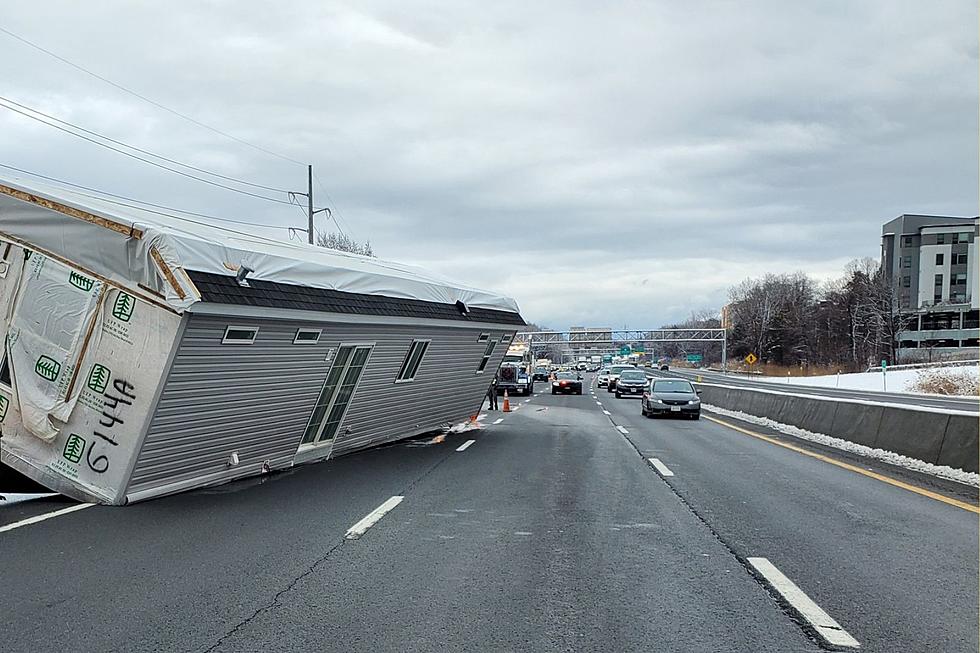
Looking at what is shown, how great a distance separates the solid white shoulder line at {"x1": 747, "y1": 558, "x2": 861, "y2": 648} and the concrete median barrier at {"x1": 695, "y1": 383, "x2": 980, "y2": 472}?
6852 millimetres

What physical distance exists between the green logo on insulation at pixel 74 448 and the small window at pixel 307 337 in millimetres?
3120

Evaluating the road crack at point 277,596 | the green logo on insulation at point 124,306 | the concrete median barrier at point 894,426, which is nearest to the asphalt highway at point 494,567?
the road crack at point 277,596

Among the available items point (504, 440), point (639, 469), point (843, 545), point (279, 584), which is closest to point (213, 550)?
point (279, 584)

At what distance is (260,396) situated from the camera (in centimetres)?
1095

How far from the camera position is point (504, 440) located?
18.4m

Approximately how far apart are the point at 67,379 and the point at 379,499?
4.05 meters

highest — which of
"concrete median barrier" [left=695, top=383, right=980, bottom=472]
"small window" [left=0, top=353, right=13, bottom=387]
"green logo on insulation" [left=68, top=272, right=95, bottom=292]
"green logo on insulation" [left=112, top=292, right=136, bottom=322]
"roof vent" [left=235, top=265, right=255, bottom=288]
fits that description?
"roof vent" [left=235, top=265, right=255, bottom=288]

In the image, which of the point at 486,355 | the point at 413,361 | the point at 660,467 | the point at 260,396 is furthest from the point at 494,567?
the point at 486,355

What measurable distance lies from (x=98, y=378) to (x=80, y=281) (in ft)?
3.90

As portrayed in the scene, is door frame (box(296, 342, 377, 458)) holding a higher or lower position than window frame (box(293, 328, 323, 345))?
lower

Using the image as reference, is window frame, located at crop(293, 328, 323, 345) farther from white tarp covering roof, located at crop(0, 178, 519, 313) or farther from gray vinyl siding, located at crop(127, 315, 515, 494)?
white tarp covering roof, located at crop(0, 178, 519, 313)

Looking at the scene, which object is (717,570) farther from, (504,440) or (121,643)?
(504,440)

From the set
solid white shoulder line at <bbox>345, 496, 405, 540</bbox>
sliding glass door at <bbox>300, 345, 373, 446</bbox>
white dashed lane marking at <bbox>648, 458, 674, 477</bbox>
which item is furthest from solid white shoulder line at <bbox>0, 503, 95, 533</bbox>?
white dashed lane marking at <bbox>648, 458, 674, 477</bbox>

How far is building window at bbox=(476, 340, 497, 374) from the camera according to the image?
1995 centimetres
